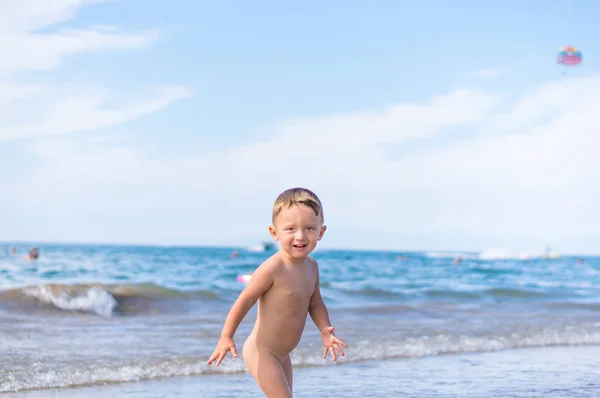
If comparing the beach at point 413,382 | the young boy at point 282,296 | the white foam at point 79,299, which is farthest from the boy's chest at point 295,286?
the white foam at point 79,299

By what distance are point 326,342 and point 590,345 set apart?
708 centimetres

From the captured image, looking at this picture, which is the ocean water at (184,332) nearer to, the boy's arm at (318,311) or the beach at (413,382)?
the beach at (413,382)

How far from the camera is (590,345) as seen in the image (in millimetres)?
10000

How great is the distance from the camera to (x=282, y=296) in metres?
4.03

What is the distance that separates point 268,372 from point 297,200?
3.13 feet

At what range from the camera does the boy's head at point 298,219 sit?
383cm

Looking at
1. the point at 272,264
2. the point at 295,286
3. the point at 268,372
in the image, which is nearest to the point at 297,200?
the point at 272,264

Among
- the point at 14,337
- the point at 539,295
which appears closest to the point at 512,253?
the point at 539,295

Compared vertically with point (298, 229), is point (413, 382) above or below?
below

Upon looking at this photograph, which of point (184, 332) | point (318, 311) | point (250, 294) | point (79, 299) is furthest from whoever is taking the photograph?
point (79, 299)

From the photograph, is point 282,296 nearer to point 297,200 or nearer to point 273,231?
point 273,231

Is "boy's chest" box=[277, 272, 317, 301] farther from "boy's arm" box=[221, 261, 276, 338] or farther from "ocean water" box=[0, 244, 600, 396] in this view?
"ocean water" box=[0, 244, 600, 396]

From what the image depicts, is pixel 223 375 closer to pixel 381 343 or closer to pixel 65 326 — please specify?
pixel 381 343

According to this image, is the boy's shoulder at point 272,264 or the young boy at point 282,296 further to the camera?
the boy's shoulder at point 272,264
